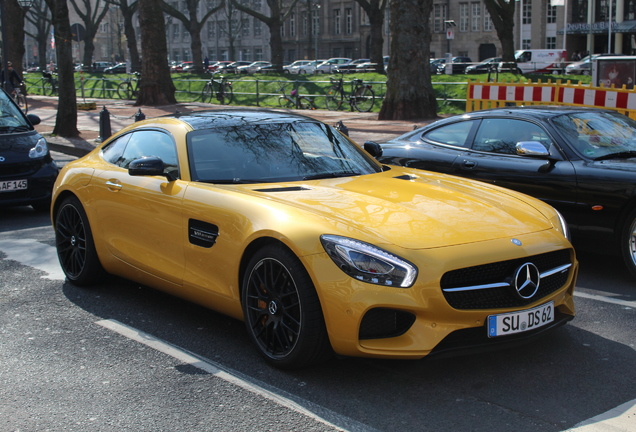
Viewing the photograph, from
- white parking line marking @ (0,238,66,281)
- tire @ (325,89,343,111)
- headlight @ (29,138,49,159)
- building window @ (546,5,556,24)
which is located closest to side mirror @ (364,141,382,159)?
white parking line marking @ (0,238,66,281)

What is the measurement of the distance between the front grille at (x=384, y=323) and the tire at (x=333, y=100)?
21.8 meters

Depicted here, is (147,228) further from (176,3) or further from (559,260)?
(176,3)

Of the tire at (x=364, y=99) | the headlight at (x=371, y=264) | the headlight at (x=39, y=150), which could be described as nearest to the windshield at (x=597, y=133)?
the headlight at (x=371, y=264)

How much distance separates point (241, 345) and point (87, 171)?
7.29 feet

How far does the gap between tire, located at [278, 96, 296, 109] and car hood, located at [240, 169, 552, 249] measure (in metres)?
21.3

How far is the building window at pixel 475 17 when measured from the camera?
77.9 meters

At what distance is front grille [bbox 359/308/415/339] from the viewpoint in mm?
3898

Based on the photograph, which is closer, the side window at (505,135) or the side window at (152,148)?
the side window at (152,148)

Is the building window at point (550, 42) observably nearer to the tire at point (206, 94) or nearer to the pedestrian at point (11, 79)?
the tire at point (206, 94)

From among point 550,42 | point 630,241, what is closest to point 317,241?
point 630,241

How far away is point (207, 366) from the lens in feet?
14.5

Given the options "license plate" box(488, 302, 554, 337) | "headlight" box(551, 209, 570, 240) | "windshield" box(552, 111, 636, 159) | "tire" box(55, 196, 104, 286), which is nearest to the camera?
"license plate" box(488, 302, 554, 337)

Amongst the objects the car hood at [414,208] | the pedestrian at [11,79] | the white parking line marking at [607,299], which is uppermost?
the pedestrian at [11,79]

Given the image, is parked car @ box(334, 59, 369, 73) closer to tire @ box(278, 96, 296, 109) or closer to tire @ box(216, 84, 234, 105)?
tire @ box(216, 84, 234, 105)
